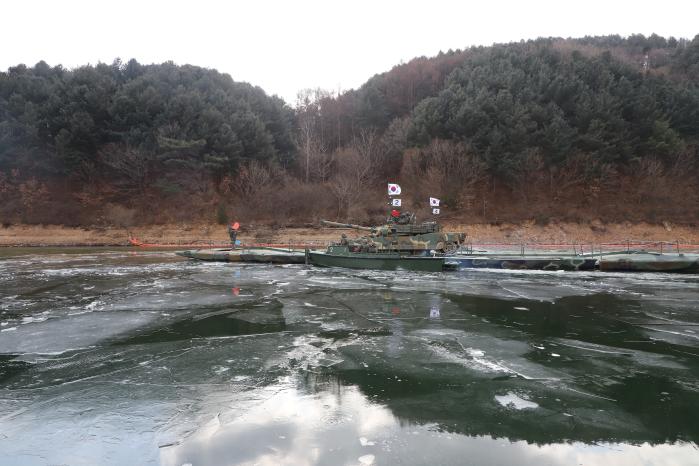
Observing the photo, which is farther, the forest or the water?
the forest

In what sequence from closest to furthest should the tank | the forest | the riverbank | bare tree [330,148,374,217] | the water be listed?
the water, the tank, the riverbank, the forest, bare tree [330,148,374,217]

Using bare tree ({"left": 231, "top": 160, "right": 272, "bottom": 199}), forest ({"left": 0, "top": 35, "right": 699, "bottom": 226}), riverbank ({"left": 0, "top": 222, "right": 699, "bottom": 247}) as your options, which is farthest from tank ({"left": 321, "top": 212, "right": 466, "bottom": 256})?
bare tree ({"left": 231, "top": 160, "right": 272, "bottom": 199})

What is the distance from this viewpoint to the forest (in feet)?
132

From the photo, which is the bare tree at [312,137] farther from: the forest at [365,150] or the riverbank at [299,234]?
the riverbank at [299,234]

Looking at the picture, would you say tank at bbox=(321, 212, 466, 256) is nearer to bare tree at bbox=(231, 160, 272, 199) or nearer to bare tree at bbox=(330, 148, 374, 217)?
bare tree at bbox=(330, 148, 374, 217)

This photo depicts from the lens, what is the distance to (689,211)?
124 feet

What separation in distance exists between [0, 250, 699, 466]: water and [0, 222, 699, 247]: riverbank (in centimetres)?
2138

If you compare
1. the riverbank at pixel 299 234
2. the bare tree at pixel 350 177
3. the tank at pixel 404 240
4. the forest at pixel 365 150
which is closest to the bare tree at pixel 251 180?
the forest at pixel 365 150

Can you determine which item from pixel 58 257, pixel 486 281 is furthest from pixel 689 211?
pixel 58 257

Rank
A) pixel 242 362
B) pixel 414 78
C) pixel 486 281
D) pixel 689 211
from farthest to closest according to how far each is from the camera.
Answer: pixel 414 78, pixel 689 211, pixel 486 281, pixel 242 362

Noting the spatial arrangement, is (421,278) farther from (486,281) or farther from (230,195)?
(230,195)

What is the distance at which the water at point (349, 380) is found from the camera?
5.12 m

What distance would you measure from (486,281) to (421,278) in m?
2.52

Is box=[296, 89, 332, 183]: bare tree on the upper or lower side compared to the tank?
upper
